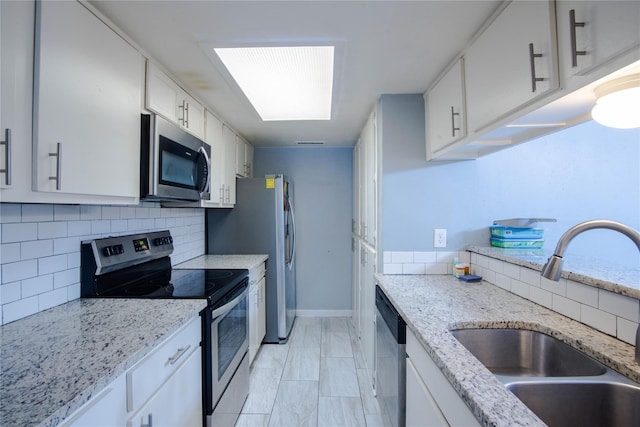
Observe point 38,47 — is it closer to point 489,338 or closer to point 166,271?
point 166,271

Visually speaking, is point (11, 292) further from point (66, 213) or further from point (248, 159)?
point (248, 159)

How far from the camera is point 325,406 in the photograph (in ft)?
6.54

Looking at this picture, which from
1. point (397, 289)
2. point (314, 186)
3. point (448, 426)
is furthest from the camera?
point (314, 186)

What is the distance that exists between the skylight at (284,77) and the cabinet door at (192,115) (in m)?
0.37

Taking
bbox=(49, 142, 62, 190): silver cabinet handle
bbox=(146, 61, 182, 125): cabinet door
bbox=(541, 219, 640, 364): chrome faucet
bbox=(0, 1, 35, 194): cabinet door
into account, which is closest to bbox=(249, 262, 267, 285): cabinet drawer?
bbox=(146, 61, 182, 125): cabinet door

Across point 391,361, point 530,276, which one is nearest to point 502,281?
point 530,276

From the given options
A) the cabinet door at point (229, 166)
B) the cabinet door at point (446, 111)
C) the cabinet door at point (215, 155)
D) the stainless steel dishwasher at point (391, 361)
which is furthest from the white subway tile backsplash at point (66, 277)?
the cabinet door at point (446, 111)

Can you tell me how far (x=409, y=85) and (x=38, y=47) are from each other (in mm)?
1774

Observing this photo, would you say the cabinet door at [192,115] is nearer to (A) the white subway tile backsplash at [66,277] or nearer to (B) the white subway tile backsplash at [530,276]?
(A) the white subway tile backsplash at [66,277]

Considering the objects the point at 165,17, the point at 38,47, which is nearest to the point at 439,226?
the point at 165,17

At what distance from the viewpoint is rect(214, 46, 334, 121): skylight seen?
153 cm

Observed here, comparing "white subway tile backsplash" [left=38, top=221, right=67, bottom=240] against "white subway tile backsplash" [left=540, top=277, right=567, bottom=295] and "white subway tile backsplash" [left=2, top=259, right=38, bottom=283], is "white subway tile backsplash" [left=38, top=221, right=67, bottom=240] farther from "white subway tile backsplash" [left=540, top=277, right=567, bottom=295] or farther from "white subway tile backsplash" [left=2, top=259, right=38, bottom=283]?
"white subway tile backsplash" [left=540, top=277, right=567, bottom=295]

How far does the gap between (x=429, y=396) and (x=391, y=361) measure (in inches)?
19.2

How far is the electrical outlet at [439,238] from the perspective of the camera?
1931mm
